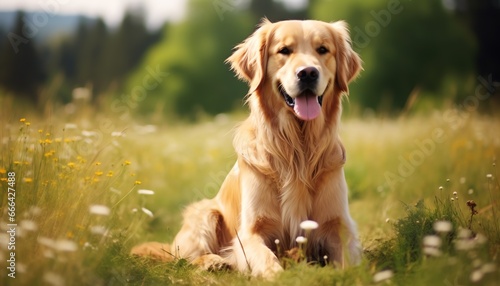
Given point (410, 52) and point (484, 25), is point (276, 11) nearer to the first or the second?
point (410, 52)

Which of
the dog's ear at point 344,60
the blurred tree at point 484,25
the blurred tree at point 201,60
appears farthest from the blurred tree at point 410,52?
the dog's ear at point 344,60

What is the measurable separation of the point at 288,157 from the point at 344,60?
823 millimetres

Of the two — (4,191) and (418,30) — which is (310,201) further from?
(418,30)

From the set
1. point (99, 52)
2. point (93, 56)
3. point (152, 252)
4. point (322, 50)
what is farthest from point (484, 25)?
point (152, 252)

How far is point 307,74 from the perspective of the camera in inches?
141

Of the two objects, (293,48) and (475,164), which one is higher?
(293,48)

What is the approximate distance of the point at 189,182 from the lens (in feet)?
23.8

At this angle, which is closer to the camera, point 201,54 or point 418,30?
point 418,30

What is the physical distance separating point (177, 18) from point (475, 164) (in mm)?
24262

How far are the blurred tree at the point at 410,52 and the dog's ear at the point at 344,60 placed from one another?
16.3 meters

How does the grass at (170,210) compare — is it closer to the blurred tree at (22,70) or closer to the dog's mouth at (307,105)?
the dog's mouth at (307,105)

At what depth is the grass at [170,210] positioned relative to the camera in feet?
9.62

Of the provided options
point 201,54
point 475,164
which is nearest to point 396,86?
point 201,54

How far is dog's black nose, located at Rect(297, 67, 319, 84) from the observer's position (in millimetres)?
3567
